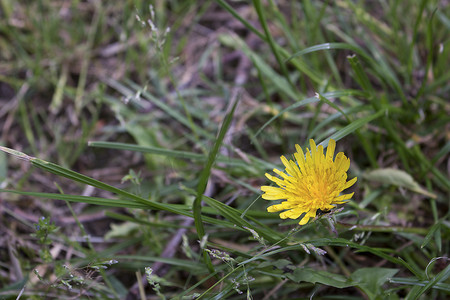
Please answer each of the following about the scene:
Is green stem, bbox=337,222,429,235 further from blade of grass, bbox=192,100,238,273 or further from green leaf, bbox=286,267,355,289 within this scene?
blade of grass, bbox=192,100,238,273

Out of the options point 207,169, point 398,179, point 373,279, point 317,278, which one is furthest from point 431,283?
point 207,169

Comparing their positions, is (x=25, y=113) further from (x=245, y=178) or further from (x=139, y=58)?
(x=245, y=178)

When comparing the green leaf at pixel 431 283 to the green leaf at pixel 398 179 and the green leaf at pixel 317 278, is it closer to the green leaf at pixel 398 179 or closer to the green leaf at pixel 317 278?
the green leaf at pixel 317 278

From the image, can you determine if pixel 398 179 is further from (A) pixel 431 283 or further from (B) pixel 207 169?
(B) pixel 207 169

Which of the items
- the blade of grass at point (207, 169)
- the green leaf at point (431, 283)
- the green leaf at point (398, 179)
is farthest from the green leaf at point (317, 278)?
the green leaf at point (398, 179)

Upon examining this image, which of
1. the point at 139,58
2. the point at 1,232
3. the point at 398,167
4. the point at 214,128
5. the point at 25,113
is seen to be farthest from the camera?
the point at 139,58

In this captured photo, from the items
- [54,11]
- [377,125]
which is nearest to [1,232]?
[54,11]
